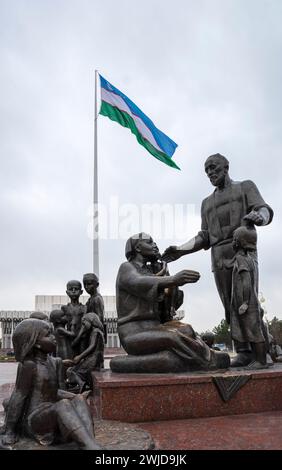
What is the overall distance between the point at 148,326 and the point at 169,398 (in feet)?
3.07

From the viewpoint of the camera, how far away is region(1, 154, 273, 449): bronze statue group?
111 inches

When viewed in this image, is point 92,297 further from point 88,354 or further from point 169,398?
point 169,398

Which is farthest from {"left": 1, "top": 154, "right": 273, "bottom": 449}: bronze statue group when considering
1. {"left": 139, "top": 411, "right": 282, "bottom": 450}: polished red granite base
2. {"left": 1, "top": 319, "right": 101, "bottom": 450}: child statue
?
{"left": 139, "top": 411, "right": 282, "bottom": 450}: polished red granite base

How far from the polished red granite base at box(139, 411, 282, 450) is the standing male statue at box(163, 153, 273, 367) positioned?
1367mm

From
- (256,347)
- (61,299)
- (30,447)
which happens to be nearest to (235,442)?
(30,447)

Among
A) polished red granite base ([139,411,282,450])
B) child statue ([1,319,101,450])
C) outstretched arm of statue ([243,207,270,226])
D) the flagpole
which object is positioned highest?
the flagpole

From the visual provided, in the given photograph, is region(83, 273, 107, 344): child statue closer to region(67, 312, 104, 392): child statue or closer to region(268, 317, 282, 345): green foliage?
region(67, 312, 104, 392): child statue

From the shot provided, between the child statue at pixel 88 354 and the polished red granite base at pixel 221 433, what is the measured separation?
180 cm

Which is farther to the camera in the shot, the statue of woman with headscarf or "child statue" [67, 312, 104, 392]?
"child statue" [67, 312, 104, 392]

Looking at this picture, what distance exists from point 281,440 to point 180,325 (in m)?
1.75

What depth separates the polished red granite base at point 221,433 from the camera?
309 centimetres

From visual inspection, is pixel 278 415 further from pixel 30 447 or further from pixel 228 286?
pixel 30 447

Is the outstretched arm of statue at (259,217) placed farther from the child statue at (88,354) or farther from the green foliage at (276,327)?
the green foliage at (276,327)
